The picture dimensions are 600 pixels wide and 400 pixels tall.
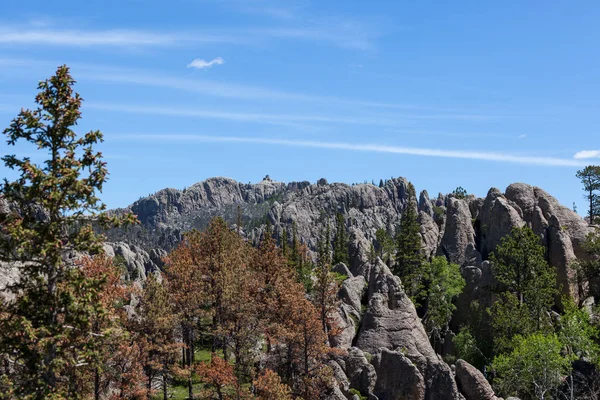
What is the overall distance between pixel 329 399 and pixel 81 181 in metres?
33.5

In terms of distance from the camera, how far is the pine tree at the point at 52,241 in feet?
58.9

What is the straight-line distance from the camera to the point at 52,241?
18.4 metres

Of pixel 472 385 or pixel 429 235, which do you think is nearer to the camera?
pixel 472 385

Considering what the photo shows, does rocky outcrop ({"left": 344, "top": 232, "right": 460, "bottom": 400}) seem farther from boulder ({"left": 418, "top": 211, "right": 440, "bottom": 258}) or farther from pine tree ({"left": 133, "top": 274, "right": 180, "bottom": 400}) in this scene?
boulder ({"left": 418, "top": 211, "right": 440, "bottom": 258})

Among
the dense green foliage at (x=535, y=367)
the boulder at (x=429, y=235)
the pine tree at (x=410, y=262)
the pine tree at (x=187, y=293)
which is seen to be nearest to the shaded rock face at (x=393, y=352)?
the dense green foliage at (x=535, y=367)

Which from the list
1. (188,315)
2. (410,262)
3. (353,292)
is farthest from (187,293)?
(410,262)

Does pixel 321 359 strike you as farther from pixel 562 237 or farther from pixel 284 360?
pixel 562 237

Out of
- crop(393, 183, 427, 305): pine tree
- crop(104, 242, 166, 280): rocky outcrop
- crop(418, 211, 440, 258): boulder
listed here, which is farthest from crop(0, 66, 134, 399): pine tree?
crop(104, 242, 166, 280): rocky outcrop

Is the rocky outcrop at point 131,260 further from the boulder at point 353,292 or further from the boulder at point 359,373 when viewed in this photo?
the boulder at point 359,373

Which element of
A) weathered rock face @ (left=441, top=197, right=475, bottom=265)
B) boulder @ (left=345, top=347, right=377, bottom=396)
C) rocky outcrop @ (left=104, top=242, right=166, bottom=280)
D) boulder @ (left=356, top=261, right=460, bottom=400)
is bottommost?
boulder @ (left=345, top=347, right=377, bottom=396)

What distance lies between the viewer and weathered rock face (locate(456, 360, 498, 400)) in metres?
42.5

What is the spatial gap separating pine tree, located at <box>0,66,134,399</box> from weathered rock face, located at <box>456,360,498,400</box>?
33623 millimetres

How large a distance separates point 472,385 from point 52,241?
36.7 metres

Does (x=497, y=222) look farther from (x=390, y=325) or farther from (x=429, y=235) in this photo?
(x=390, y=325)
